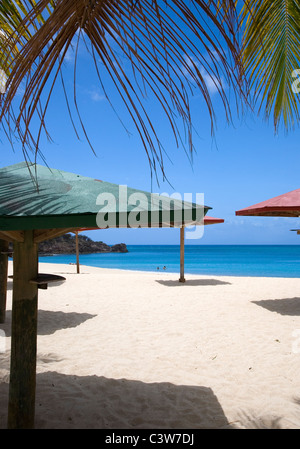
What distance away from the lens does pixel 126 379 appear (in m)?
3.61

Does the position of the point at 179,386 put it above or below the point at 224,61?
below

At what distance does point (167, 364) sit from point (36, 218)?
2.96 meters

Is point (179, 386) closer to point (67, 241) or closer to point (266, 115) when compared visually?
point (266, 115)

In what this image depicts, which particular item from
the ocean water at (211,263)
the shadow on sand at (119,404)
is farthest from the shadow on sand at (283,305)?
the ocean water at (211,263)

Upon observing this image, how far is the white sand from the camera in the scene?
285 cm

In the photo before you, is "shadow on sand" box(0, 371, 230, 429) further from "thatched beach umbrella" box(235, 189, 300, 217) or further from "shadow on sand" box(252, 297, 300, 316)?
"thatched beach umbrella" box(235, 189, 300, 217)

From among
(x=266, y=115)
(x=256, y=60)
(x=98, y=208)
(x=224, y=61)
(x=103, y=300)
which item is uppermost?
(x=256, y=60)

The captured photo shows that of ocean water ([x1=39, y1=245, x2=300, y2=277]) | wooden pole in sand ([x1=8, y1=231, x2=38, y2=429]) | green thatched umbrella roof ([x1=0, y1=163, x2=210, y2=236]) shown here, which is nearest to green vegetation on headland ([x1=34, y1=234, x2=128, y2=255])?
ocean water ([x1=39, y1=245, x2=300, y2=277])

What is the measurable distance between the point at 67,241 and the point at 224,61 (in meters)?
61.8

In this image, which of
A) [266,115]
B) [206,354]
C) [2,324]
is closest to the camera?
[266,115]

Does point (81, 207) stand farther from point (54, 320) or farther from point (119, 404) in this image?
point (54, 320)

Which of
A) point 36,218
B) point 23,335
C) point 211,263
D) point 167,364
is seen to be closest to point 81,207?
point 36,218
